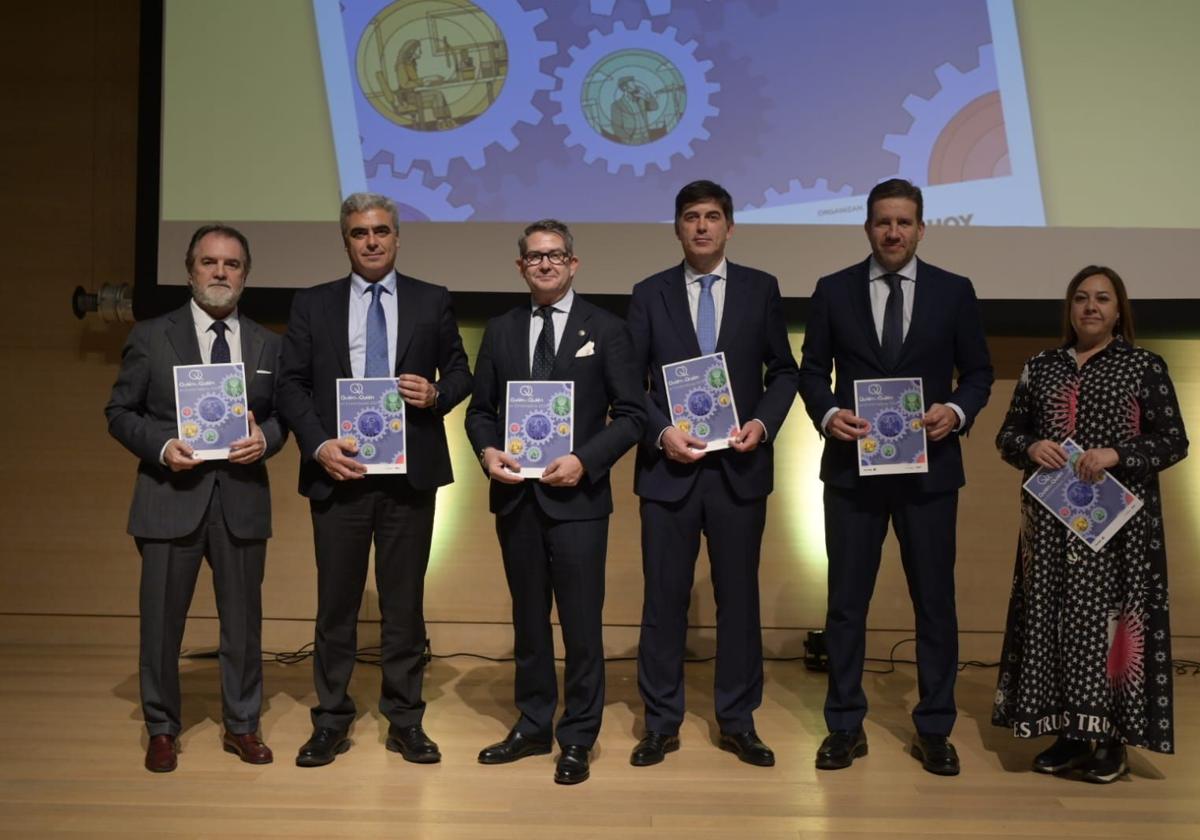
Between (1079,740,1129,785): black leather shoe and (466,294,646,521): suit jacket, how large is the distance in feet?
5.14

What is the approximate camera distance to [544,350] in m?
3.35

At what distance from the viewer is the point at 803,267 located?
4590mm

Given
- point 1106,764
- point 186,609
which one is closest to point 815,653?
point 1106,764

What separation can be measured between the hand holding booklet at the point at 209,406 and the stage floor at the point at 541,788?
0.94 meters

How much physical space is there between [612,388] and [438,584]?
2042 mm

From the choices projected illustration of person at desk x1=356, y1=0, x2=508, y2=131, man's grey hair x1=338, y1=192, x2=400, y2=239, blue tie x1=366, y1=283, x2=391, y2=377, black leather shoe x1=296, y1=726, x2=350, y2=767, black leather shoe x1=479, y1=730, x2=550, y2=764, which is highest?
projected illustration of person at desk x1=356, y1=0, x2=508, y2=131

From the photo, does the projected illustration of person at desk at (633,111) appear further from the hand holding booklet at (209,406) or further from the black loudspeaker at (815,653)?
the black loudspeaker at (815,653)

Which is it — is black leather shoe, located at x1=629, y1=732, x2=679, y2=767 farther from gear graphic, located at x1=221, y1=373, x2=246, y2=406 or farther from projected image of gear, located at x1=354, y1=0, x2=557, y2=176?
projected image of gear, located at x1=354, y1=0, x2=557, y2=176

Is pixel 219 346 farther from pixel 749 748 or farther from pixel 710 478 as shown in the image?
pixel 749 748

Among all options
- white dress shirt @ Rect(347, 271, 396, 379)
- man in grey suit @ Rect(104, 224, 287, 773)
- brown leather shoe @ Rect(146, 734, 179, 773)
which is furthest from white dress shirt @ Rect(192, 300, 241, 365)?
brown leather shoe @ Rect(146, 734, 179, 773)

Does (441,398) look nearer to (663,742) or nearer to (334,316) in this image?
(334,316)

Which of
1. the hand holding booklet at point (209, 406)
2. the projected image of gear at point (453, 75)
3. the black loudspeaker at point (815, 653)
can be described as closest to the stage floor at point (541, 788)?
the black loudspeaker at point (815, 653)

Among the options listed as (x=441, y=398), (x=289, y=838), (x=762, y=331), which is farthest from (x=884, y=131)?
(x=289, y=838)

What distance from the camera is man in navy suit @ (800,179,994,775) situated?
3357 millimetres
